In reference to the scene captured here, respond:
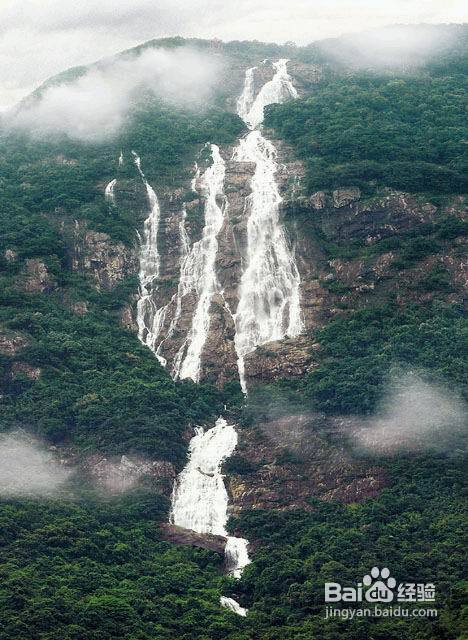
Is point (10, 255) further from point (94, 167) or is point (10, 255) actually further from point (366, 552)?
point (366, 552)

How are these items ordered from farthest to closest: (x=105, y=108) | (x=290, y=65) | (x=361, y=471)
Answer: (x=290, y=65) → (x=105, y=108) → (x=361, y=471)

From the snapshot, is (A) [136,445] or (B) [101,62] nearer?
(A) [136,445]

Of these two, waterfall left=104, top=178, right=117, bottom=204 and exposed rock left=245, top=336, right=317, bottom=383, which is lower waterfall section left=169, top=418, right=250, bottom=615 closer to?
exposed rock left=245, top=336, right=317, bottom=383

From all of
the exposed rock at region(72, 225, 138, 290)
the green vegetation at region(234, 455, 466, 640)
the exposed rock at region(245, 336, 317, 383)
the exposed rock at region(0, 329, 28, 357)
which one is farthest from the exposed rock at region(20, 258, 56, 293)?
the green vegetation at region(234, 455, 466, 640)

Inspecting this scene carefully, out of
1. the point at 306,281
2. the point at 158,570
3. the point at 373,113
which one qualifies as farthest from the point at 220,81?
the point at 158,570

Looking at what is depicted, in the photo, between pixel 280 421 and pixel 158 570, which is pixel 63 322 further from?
pixel 158 570

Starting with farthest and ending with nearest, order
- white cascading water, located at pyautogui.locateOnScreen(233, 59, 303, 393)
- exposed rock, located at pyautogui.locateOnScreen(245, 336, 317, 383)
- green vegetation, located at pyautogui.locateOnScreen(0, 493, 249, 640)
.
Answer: white cascading water, located at pyautogui.locateOnScreen(233, 59, 303, 393)
exposed rock, located at pyautogui.locateOnScreen(245, 336, 317, 383)
green vegetation, located at pyautogui.locateOnScreen(0, 493, 249, 640)
